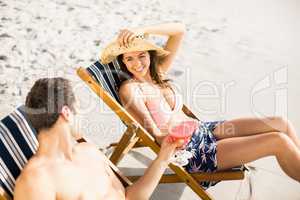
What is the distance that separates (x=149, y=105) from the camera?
142 inches

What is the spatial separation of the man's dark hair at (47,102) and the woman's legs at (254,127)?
1285 mm

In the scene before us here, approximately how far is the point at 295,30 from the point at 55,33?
2558mm

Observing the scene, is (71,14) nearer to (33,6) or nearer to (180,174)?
(33,6)

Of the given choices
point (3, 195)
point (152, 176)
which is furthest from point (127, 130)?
point (3, 195)

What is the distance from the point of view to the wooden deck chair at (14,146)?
2.82 meters

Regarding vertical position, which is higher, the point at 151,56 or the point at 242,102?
the point at 151,56

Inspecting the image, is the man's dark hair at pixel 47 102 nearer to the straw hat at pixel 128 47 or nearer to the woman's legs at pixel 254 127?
the straw hat at pixel 128 47

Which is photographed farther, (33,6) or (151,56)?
(33,6)

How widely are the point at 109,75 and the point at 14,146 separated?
94 cm

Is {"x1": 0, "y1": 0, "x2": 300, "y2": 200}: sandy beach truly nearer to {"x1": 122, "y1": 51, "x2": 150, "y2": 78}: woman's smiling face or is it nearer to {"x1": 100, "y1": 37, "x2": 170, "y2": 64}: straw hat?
{"x1": 122, "y1": 51, "x2": 150, "y2": 78}: woman's smiling face

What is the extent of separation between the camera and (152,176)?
2945mm

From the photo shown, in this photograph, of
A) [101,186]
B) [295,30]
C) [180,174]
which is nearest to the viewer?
[101,186]

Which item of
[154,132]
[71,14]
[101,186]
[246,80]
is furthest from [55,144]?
[71,14]

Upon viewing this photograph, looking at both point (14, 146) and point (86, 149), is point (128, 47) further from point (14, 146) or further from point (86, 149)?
point (14, 146)
